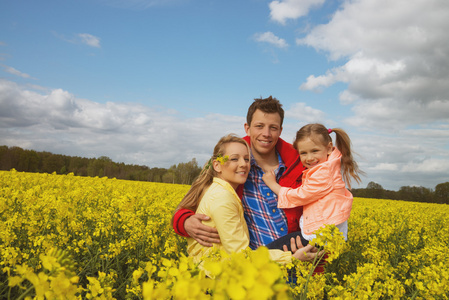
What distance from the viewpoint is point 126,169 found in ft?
137

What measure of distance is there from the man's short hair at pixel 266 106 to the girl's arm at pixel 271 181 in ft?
2.10

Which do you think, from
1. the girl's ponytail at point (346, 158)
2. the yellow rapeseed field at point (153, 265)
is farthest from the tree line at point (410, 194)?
the girl's ponytail at point (346, 158)

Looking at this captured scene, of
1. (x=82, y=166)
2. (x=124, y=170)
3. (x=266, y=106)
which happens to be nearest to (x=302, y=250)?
(x=266, y=106)

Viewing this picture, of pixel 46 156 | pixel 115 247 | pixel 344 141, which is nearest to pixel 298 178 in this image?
pixel 344 141

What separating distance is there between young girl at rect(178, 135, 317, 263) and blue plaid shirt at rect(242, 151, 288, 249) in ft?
0.92

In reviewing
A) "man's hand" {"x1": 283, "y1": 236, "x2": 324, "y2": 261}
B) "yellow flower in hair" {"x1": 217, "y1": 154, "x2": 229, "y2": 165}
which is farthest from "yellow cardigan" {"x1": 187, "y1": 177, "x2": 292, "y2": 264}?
"yellow flower in hair" {"x1": 217, "y1": 154, "x2": 229, "y2": 165}

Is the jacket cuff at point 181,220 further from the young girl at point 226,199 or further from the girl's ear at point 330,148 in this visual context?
the girl's ear at point 330,148

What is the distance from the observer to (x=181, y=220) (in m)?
3.00

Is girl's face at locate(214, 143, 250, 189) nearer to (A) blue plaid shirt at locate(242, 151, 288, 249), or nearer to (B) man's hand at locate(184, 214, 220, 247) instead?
(A) blue plaid shirt at locate(242, 151, 288, 249)

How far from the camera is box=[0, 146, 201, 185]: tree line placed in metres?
36.6

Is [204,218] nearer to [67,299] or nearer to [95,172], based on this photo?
[67,299]

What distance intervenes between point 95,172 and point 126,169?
4185 millimetres

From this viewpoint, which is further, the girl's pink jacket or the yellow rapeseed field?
the girl's pink jacket

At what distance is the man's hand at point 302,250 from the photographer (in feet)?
7.93
